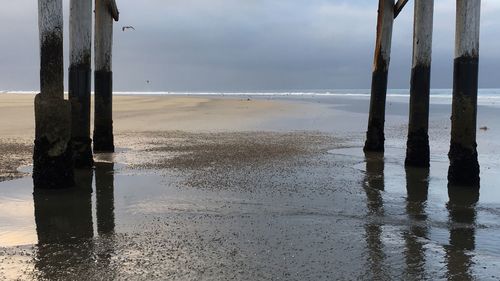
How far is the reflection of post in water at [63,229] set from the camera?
3896 mm

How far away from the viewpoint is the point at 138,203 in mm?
6090

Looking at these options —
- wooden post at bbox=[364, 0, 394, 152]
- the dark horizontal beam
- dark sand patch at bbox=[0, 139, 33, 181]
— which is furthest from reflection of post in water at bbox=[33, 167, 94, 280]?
the dark horizontal beam

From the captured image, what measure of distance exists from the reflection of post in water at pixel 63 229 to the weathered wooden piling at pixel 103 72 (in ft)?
12.6

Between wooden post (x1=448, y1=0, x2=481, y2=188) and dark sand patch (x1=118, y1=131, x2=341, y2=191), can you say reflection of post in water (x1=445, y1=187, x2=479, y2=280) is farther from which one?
dark sand patch (x1=118, y1=131, x2=341, y2=191)

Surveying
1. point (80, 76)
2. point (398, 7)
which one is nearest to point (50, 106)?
point (80, 76)

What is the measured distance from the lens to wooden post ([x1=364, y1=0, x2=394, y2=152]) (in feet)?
35.6

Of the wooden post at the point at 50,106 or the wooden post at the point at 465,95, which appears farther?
the wooden post at the point at 465,95

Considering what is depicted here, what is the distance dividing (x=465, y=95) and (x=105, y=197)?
505 cm

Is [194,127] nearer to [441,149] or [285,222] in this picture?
[441,149]

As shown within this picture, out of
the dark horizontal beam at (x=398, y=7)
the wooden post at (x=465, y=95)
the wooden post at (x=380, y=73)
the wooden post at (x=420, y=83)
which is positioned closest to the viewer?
the wooden post at (x=465, y=95)

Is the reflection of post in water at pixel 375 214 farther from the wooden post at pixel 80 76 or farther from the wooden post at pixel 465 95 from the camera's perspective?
the wooden post at pixel 80 76

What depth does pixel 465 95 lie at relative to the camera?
7.18 meters

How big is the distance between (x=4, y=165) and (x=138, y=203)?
3795 mm

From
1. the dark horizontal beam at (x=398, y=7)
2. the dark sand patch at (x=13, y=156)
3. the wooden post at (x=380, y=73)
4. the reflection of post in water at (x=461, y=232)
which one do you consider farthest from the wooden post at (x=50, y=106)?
the dark horizontal beam at (x=398, y=7)
